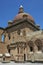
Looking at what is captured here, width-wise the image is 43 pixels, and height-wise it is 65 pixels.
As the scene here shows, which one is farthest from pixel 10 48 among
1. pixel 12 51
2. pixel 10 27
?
pixel 10 27

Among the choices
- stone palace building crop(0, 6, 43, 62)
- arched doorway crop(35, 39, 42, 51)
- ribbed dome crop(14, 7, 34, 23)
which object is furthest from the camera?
ribbed dome crop(14, 7, 34, 23)

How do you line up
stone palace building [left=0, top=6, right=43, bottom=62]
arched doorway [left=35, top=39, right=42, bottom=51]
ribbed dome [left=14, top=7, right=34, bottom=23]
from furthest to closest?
ribbed dome [left=14, top=7, right=34, bottom=23] → arched doorway [left=35, top=39, right=42, bottom=51] → stone palace building [left=0, top=6, right=43, bottom=62]

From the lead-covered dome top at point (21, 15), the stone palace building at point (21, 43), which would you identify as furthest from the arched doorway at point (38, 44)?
the lead-covered dome top at point (21, 15)

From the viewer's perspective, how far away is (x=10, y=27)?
30453mm

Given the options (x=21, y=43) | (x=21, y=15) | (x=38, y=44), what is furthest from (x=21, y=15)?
(x=38, y=44)

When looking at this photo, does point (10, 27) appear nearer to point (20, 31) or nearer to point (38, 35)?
point (20, 31)

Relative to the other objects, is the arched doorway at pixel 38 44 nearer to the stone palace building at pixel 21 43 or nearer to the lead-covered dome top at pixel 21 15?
the stone palace building at pixel 21 43

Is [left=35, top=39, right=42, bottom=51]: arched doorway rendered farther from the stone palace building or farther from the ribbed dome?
the ribbed dome

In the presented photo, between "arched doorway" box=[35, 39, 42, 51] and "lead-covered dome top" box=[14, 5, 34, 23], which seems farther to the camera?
"lead-covered dome top" box=[14, 5, 34, 23]

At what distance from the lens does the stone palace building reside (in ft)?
76.6

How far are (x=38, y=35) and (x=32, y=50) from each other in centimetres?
256

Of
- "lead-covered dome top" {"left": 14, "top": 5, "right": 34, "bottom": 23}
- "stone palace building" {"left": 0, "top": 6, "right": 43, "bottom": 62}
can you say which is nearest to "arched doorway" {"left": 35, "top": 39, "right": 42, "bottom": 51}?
"stone palace building" {"left": 0, "top": 6, "right": 43, "bottom": 62}

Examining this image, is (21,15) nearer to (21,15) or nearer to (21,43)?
(21,15)

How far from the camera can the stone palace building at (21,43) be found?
23.4 meters
